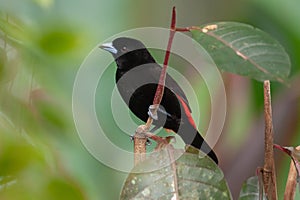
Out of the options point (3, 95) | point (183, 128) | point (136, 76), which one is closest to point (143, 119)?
point (136, 76)

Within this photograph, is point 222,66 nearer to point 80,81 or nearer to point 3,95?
point 3,95

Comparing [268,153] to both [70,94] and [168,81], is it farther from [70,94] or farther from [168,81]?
[70,94]

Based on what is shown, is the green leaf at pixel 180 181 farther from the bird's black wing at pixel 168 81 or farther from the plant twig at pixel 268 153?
the bird's black wing at pixel 168 81

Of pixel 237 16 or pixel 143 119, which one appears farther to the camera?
pixel 237 16

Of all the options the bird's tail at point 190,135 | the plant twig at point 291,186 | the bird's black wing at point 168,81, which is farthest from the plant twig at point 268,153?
the bird's black wing at point 168,81

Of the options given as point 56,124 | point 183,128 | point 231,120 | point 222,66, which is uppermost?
point 222,66

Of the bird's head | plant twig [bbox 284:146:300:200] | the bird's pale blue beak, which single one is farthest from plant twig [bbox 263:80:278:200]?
the bird's pale blue beak
